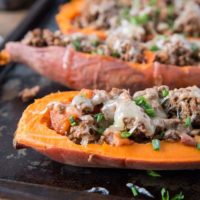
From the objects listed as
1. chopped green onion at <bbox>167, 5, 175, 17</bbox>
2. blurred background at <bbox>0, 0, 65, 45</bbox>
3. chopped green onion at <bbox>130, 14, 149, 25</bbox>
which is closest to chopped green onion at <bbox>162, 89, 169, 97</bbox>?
chopped green onion at <bbox>130, 14, 149, 25</bbox>

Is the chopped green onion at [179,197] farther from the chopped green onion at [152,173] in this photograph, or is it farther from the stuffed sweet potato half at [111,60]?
the stuffed sweet potato half at [111,60]

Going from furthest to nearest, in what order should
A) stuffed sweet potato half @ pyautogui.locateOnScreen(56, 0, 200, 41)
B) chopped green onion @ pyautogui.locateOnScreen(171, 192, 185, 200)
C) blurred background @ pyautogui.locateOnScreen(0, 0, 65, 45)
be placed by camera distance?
blurred background @ pyautogui.locateOnScreen(0, 0, 65, 45)
stuffed sweet potato half @ pyautogui.locateOnScreen(56, 0, 200, 41)
chopped green onion @ pyautogui.locateOnScreen(171, 192, 185, 200)

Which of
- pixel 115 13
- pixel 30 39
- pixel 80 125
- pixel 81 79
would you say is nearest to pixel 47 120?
pixel 80 125

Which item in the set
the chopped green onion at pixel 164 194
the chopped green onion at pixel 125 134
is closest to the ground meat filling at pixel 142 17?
the chopped green onion at pixel 125 134

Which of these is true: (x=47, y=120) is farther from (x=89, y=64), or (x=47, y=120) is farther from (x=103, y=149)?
(x=89, y=64)

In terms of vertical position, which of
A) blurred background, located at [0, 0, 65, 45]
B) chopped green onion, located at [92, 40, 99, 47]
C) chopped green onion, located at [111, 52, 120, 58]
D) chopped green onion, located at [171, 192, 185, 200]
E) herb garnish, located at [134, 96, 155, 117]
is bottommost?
chopped green onion, located at [171, 192, 185, 200]

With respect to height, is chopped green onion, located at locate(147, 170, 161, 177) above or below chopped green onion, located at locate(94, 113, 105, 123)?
below

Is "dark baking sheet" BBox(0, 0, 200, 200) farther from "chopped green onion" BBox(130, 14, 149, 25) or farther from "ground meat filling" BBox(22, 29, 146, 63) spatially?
"chopped green onion" BBox(130, 14, 149, 25)
